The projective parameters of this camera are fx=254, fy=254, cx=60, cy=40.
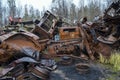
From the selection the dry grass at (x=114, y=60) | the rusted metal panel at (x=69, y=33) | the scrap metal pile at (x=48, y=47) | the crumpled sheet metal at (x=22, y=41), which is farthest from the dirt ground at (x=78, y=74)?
the rusted metal panel at (x=69, y=33)

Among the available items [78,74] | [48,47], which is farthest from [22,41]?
[78,74]

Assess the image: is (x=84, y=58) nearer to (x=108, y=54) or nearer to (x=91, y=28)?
(x=108, y=54)

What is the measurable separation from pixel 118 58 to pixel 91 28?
2328 millimetres

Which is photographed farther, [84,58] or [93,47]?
[93,47]

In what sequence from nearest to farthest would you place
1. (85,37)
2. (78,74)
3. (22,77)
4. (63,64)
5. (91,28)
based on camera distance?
(22,77) → (78,74) → (63,64) → (85,37) → (91,28)

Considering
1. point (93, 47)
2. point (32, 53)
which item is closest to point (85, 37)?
point (93, 47)

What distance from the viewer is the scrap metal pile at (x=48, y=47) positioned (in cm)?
714

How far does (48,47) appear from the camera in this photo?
10156 mm

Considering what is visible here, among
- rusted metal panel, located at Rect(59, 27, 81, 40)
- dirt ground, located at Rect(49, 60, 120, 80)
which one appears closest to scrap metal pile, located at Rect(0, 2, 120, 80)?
rusted metal panel, located at Rect(59, 27, 81, 40)

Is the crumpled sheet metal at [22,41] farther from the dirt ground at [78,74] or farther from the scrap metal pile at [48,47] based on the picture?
the dirt ground at [78,74]

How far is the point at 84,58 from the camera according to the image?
30.3 feet

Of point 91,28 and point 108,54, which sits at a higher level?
point 91,28

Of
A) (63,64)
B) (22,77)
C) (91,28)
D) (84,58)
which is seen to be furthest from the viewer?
(91,28)

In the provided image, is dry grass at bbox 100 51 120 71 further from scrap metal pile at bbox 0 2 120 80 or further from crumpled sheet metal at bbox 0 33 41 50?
crumpled sheet metal at bbox 0 33 41 50
